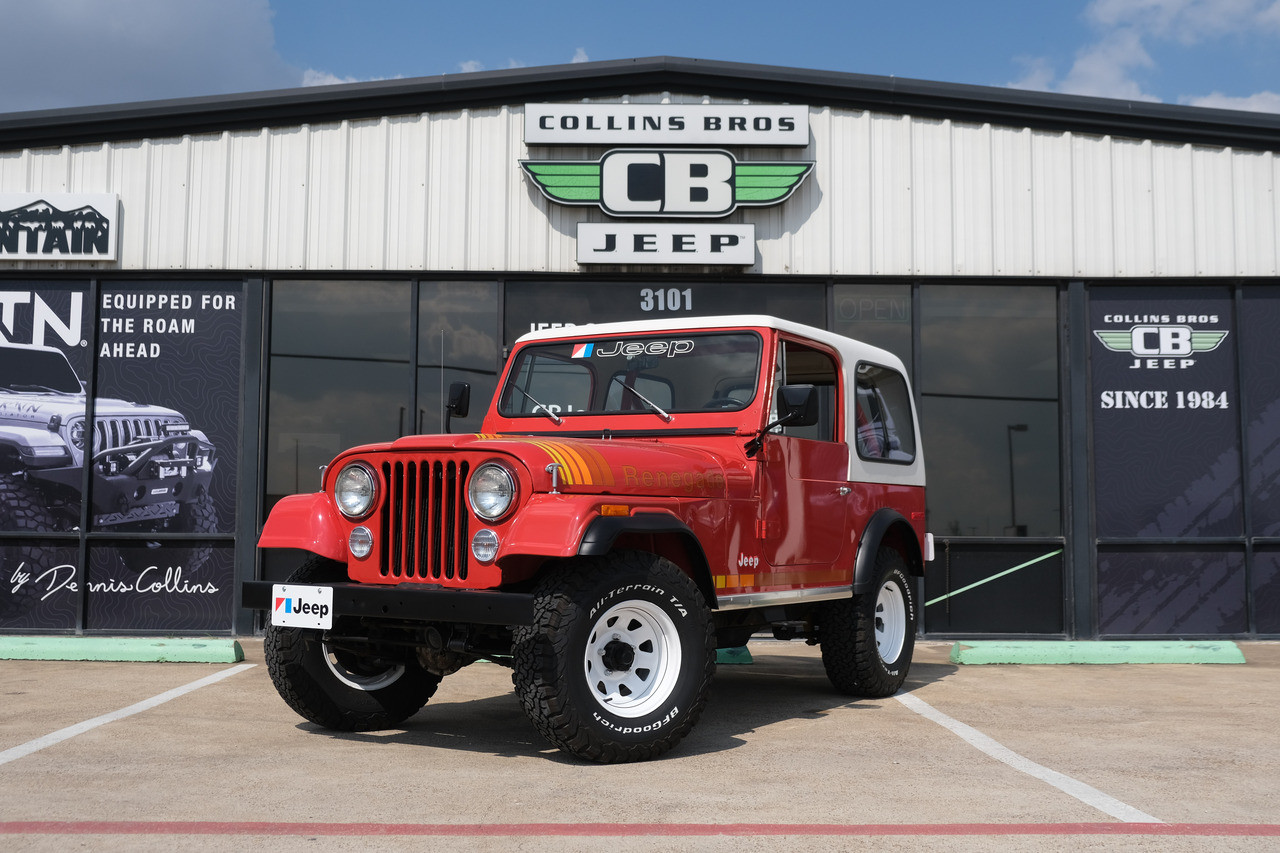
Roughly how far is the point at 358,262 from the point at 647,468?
6266 mm

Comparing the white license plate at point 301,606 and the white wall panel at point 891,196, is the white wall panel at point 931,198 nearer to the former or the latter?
the white wall panel at point 891,196

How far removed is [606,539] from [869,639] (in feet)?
9.06

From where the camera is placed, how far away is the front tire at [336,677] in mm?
5266

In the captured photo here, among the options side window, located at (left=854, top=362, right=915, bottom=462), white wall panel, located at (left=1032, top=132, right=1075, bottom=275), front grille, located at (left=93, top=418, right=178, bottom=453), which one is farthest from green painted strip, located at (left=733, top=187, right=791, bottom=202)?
front grille, located at (left=93, top=418, right=178, bottom=453)

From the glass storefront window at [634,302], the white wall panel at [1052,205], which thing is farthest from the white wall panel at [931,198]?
the glass storefront window at [634,302]

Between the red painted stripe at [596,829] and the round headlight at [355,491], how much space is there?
1.62 m

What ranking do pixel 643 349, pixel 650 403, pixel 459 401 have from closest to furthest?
pixel 650 403 → pixel 643 349 → pixel 459 401

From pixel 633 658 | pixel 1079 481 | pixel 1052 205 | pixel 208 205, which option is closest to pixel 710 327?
pixel 633 658

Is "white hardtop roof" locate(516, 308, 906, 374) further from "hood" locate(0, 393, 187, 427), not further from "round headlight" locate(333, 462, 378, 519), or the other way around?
"hood" locate(0, 393, 187, 427)

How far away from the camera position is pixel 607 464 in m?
4.96

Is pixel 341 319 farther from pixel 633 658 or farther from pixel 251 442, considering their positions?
pixel 633 658

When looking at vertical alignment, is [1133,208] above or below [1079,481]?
above

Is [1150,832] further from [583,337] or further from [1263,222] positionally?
[1263,222]

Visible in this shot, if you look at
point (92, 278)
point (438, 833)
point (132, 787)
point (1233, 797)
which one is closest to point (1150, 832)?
point (1233, 797)
